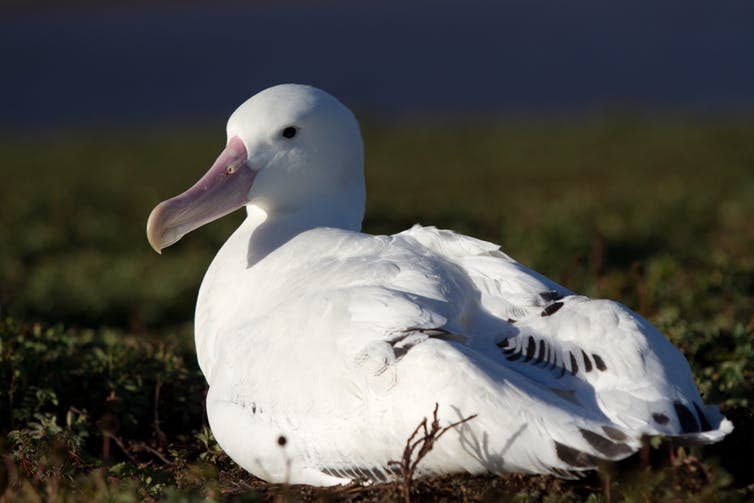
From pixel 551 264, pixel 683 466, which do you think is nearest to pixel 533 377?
pixel 683 466

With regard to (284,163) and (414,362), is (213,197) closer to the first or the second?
(284,163)

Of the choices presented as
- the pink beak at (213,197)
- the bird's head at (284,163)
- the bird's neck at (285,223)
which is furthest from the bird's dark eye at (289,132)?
the bird's neck at (285,223)

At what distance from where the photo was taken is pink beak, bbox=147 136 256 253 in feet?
16.3

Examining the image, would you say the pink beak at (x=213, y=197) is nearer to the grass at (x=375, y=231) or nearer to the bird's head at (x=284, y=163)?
the bird's head at (x=284, y=163)

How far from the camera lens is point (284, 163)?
5.20 metres

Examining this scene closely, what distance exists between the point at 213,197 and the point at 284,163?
37 cm

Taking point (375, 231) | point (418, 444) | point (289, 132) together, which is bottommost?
point (375, 231)

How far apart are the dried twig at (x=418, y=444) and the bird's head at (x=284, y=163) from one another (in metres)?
1.81

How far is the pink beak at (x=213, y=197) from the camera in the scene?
4.96m

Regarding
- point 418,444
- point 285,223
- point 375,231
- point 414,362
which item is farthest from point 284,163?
point 375,231

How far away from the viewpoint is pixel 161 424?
5.36 metres

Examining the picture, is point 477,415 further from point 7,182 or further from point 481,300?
point 7,182

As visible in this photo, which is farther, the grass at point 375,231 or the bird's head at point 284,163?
the bird's head at point 284,163

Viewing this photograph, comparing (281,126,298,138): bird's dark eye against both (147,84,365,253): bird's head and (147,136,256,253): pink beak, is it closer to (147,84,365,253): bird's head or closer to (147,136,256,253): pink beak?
(147,84,365,253): bird's head
